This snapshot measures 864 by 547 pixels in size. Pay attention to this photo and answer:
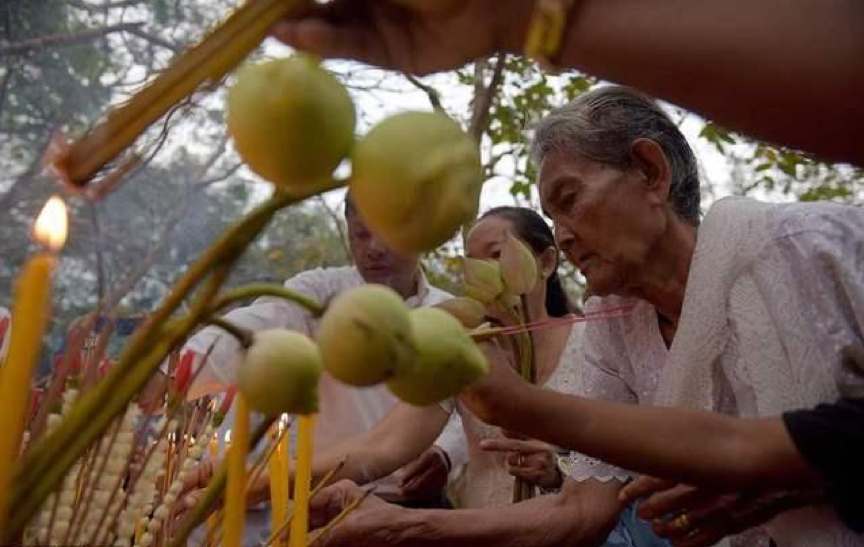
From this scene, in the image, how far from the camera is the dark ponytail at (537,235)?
1.81 meters

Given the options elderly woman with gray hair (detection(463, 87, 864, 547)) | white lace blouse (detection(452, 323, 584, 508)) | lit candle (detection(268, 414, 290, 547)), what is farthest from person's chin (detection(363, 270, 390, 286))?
lit candle (detection(268, 414, 290, 547))

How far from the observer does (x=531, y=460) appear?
1.38m

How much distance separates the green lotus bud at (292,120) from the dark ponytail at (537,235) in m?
1.42

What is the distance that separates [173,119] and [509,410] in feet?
1.38

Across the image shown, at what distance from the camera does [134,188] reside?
665 cm

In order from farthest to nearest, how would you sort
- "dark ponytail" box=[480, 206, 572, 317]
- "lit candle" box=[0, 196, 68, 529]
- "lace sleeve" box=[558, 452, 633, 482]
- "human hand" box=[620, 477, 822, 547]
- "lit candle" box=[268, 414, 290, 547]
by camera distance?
"dark ponytail" box=[480, 206, 572, 317] < "lace sleeve" box=[558, 452, 633, 482] < "human hand" box=[620, 477, 822, 547] < "lit candle" box=[268, 414, 290, 547] < "lit candle" box=[0, 196, 68, 529]

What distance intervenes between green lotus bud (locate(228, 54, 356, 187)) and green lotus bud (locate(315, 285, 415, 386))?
0.05 m

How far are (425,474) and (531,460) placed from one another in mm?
224

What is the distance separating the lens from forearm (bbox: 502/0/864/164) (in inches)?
16.5

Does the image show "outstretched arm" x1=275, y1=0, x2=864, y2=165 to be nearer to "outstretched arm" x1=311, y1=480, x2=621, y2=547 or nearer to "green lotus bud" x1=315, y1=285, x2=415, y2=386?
"green lotus bud" x1=315, y1=285, x2=415, y2=386

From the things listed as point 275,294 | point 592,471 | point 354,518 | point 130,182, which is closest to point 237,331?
point 275,294

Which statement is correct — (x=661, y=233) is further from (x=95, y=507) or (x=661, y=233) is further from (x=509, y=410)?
A: (x=95, y=507)

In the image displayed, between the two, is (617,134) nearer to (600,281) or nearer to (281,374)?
(600,281)

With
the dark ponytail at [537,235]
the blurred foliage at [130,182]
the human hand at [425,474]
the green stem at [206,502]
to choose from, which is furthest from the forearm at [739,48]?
the blurred foliage at [130,182]
